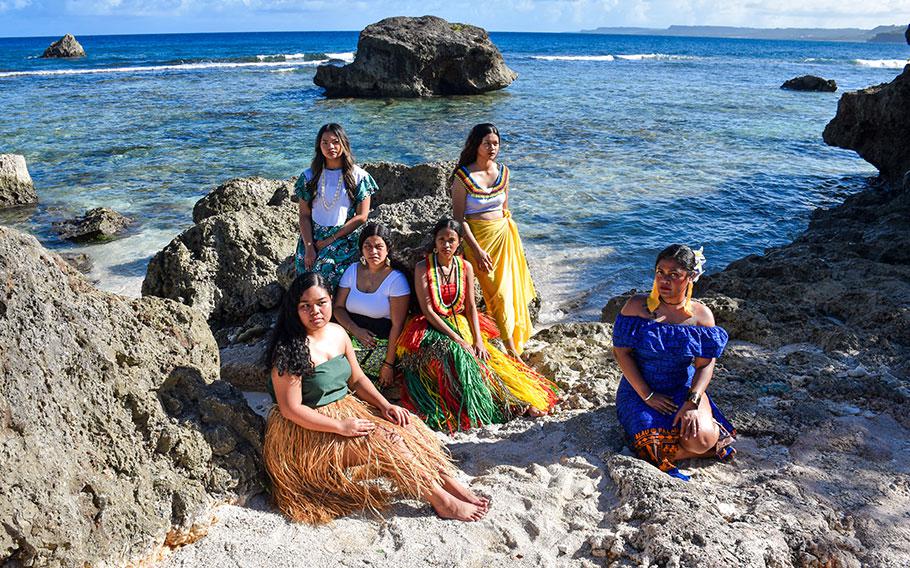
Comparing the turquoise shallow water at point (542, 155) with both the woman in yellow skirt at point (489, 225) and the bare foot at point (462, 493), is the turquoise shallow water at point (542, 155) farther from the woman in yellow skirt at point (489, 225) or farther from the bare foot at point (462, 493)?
the bare foot at point (462, 493)

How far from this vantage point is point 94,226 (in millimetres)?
10289

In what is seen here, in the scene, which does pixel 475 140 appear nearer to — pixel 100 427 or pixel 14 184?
pixel 100 427

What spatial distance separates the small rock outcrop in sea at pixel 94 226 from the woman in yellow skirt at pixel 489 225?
278 inches

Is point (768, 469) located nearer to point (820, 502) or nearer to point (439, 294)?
point (820, 502)

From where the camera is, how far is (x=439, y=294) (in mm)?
4730

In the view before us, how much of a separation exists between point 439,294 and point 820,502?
2502 millimetres

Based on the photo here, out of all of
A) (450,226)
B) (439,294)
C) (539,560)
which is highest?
(450,226)

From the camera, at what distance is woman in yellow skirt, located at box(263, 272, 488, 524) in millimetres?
3512

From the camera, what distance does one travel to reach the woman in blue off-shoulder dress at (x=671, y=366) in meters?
3.92

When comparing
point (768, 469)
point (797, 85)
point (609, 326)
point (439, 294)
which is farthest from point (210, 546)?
point (797, 85)

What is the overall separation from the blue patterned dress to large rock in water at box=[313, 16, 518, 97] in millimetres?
24187

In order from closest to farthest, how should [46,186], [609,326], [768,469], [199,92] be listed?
[768,469]
[609,326]
[46,186]
[199,92]

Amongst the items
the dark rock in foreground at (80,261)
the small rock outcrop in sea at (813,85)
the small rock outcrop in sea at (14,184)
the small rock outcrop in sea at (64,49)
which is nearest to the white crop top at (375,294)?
the dark rock in foreground at (80,261)

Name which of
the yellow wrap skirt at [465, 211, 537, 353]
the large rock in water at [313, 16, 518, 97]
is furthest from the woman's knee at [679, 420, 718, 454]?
Answer: the large rock in water at [313, 16, 518, 97]
